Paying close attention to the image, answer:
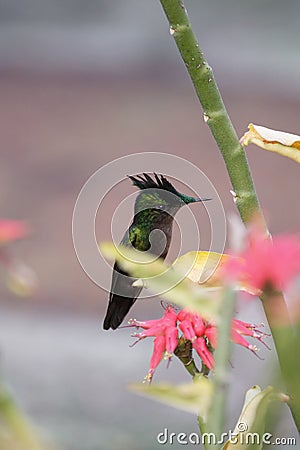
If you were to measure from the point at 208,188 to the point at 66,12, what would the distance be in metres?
3.13

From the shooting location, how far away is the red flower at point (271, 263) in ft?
0.79

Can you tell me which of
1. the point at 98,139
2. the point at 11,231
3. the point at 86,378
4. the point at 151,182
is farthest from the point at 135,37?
the point at 11,231

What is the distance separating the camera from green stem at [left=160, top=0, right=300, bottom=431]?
0.35m

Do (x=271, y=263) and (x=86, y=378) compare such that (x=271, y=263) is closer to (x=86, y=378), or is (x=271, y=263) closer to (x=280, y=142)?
(x=280, y=142)

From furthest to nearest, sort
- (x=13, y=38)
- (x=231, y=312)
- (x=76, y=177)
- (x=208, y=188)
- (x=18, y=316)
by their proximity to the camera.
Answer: (x=13, y=38), (x=76, y=177), (x=18, y=316), (x=208, y=188), (x=231, y=312)

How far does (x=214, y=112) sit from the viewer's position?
14.0 inches

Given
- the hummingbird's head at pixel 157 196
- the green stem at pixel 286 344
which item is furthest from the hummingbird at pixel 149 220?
the green stem at pixel 286 344

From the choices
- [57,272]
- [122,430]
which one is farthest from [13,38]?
[122,430]

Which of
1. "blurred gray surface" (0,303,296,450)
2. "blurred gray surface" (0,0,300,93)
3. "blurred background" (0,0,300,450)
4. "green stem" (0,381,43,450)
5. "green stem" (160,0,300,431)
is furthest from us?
"blurred gray surface" (0,0,300,93)

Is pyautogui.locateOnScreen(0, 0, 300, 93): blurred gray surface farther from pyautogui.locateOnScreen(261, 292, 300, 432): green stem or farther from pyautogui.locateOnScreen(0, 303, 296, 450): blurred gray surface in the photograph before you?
pyautogui.locateOnScreen(261, 292, 300, 432): green stem

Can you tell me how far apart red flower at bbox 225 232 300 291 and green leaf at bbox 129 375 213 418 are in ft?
0.11

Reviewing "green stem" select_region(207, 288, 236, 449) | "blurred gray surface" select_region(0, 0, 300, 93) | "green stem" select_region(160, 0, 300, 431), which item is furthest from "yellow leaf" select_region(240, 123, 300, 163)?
"blurred gray surface" select_region(0, 0, 300, 93)

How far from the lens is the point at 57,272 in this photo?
2.51m

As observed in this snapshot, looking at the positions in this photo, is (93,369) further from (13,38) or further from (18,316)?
(13,38)
